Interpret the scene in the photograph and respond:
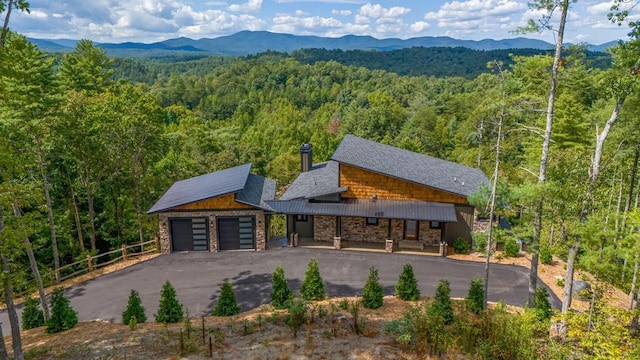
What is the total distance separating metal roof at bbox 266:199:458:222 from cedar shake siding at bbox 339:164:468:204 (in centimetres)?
32

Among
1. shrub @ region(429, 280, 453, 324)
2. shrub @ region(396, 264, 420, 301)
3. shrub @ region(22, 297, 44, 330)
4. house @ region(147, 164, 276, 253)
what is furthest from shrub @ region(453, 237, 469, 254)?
shrub @ region(22, 297, 44, 330)

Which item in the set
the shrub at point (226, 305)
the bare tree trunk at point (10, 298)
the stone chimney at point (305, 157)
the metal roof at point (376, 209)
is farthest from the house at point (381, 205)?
the bare tree trunk at point (10, 298)

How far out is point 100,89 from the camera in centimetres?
4269

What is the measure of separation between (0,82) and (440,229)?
22539mm

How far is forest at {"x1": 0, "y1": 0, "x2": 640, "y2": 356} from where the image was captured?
1190 cm

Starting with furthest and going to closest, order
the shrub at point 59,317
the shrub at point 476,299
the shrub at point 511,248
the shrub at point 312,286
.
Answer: the shrub at point 511,248, the shrub at point 312,286, the shrub at point 476,299, the shrub at point 59,317

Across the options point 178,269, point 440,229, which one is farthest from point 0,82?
point 440,229

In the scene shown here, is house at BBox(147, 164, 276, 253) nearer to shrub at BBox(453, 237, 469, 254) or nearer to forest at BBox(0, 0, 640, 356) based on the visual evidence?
forest at BBox(0, 0, 640, 356)

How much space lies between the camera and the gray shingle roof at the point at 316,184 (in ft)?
76.3

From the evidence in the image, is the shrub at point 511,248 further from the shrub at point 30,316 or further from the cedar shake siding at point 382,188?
the shrub at point 30,316

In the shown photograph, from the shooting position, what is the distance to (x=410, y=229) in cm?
2283

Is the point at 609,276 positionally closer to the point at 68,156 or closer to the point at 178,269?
the point at 178,269

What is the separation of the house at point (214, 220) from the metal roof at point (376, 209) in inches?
54.9

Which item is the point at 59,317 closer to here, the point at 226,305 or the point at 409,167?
the point at 226,305
